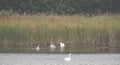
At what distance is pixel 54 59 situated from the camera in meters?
25.9

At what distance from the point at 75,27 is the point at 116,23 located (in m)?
2.55

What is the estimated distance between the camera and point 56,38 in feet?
104

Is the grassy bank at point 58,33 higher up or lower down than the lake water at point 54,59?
higher up

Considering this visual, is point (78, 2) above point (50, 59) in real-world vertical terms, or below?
above

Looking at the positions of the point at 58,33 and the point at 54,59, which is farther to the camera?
the point at 58,33

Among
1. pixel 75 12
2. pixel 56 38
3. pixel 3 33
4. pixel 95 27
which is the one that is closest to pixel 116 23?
pixel 95 27

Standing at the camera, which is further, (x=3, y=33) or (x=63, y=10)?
(x=63, y=10)

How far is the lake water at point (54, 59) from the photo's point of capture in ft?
80.9

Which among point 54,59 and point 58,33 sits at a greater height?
point 58,33

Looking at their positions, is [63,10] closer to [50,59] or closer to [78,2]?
[78,2]

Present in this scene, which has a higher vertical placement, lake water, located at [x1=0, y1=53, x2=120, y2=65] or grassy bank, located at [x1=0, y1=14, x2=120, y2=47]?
grassy bank, located at [x1=0, y1=14, x2=120, y2=47]

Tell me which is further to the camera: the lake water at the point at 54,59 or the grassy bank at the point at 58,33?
the grassy bank at the point at 58,33

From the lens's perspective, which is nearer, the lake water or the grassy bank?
the lake water

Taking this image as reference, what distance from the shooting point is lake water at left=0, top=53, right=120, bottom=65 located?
2467 cm
